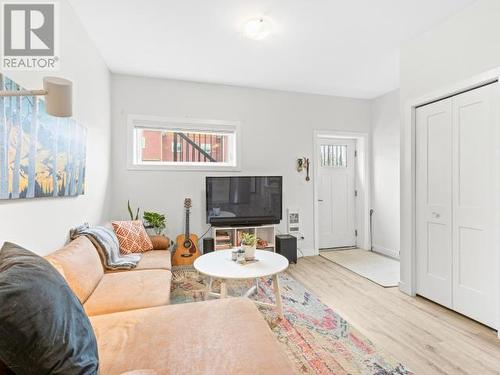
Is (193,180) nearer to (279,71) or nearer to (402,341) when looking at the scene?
(279,71)

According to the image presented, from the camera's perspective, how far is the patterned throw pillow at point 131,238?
2.84 metres

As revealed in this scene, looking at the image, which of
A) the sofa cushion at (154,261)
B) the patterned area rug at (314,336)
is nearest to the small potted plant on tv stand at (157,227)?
the sofa cushion at (154,261)

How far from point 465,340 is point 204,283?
7.80ft

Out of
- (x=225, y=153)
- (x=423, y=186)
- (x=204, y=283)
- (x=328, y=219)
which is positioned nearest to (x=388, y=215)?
(x=328, y=219)

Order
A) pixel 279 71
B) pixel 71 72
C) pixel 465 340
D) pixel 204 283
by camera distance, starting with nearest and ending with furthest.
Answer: pixel 465 340 < pixel 71 72 < pixel 204 283 < pixel 279 71

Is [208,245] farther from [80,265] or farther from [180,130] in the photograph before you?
[80,265]

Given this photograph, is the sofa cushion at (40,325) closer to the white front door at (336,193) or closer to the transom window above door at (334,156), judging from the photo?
the white front door at (336,193)

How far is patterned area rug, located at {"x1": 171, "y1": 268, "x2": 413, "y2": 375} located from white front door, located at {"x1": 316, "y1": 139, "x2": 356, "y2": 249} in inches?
75.2

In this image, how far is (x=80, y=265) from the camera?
182cm

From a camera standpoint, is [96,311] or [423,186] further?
[423,186]

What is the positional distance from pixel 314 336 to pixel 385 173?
319cm

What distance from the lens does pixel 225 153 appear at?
416 centimetres

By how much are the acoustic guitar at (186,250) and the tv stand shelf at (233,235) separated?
0.28 meters

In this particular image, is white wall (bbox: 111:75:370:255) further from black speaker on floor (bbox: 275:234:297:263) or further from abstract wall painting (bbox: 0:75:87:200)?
abstract wall painting (bbox: 0:75:87:200)
